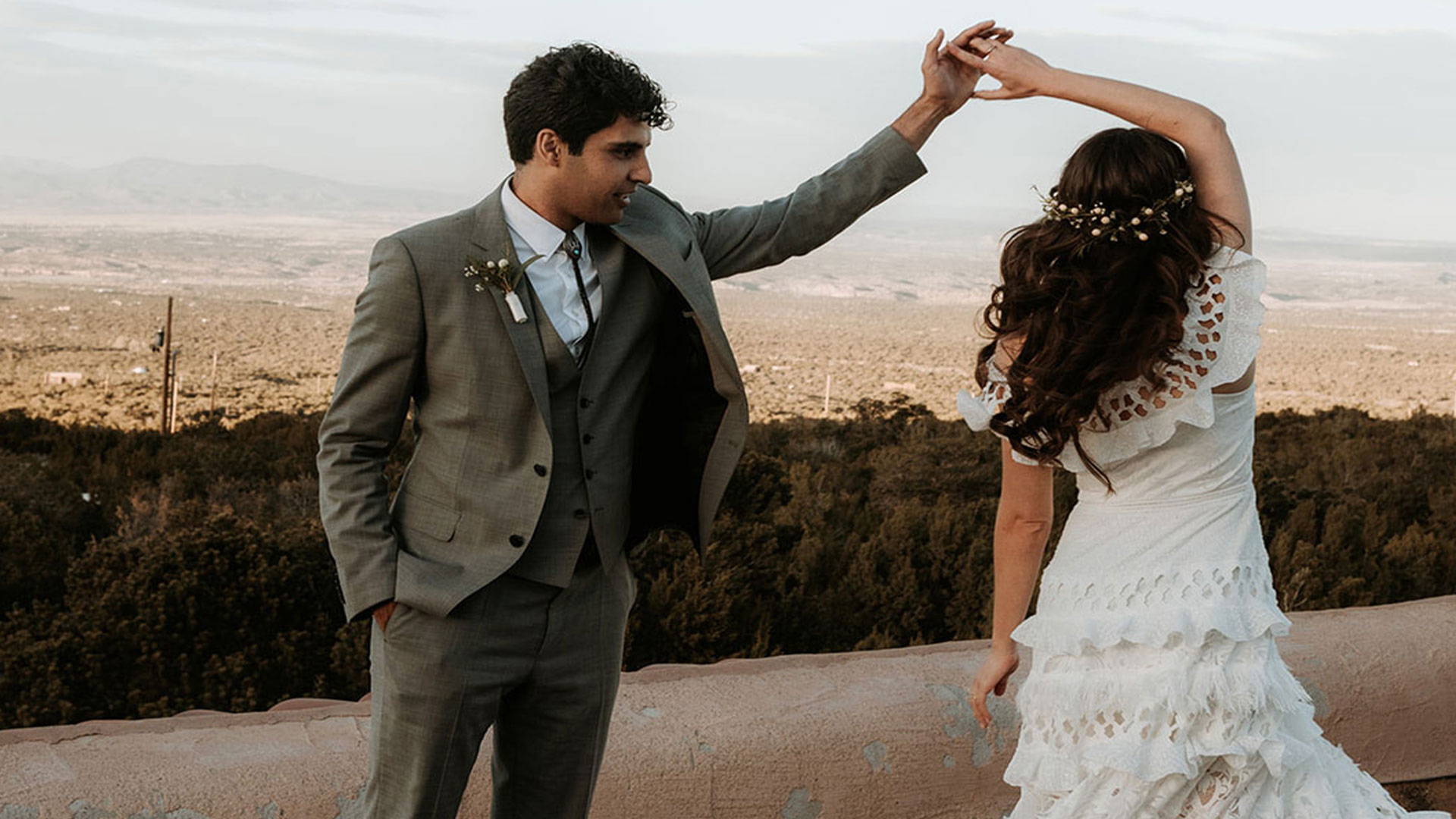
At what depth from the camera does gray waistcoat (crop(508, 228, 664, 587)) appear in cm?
253

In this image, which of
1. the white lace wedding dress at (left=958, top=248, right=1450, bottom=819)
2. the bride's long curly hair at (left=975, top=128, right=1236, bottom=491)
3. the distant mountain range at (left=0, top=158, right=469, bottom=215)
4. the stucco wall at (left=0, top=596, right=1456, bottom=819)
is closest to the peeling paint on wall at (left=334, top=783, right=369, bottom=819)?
the stucco wall at (left=0, top=596, right=1456, bottom=819)

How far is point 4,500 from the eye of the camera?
5.60 metres

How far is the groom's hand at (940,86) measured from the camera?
2826mm

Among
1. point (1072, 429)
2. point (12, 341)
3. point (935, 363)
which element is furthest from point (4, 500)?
point (935, 363)

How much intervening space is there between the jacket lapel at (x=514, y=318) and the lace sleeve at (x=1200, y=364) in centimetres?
89

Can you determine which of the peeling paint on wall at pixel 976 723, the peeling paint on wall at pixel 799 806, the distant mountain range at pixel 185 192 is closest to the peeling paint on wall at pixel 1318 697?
the peeling paint on wall at pixel 976 723

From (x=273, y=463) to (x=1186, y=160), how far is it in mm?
5888

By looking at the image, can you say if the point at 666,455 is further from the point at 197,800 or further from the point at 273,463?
the point at 273,463

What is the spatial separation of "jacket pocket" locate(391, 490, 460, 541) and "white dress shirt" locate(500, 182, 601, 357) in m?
0.35

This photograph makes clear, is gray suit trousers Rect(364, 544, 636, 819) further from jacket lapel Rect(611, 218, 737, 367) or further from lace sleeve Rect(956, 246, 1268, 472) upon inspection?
lace sleeve Rect(956, 246, 1268, 472)

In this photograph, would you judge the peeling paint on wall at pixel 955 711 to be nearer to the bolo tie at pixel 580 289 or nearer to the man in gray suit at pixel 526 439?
the man in gray suit at pixel 526 439

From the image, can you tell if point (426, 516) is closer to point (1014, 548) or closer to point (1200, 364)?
point (1014, 548)

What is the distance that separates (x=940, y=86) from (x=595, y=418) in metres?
0.94

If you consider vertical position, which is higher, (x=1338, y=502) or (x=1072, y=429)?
(x=1072, y=429)
